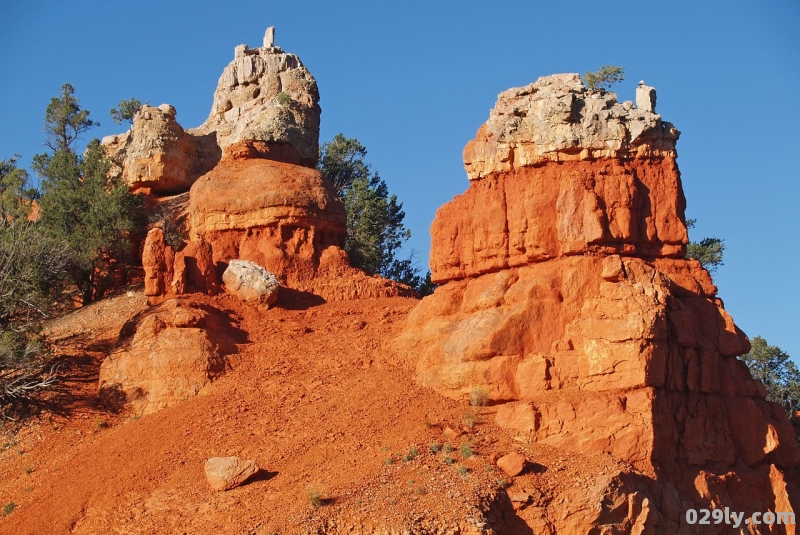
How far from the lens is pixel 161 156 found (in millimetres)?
44875

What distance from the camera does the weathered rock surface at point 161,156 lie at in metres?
45.0

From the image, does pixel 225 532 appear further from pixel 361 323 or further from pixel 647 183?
pixel 647 183

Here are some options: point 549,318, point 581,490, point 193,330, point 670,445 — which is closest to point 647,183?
point 549,318

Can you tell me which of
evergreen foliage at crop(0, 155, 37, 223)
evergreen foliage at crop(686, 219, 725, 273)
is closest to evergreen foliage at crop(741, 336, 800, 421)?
evergreen foliage at crop(686, 219, 725, 273)

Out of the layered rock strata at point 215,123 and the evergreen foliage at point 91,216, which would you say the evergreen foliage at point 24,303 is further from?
the layered rock strata at point 215,123

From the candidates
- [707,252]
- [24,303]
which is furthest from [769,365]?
[24,303]

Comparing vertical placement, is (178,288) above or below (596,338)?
above

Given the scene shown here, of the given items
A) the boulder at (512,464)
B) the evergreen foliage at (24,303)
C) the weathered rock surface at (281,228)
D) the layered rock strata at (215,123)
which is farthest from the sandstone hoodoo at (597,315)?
the layered rock strata at (215,123)

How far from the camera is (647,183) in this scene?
29266mm

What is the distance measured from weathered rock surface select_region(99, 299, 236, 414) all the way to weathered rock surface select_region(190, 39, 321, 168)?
32.1 ft

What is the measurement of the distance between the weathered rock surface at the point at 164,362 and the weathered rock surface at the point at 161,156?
15.5m

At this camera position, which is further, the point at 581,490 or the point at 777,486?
the point at 777,486

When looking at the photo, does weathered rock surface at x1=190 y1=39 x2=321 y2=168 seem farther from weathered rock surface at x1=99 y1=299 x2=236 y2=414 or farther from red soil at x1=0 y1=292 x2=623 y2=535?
weathered rock surface at x1=99 y1=299 x2=236 y2=414

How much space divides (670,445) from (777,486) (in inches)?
148
